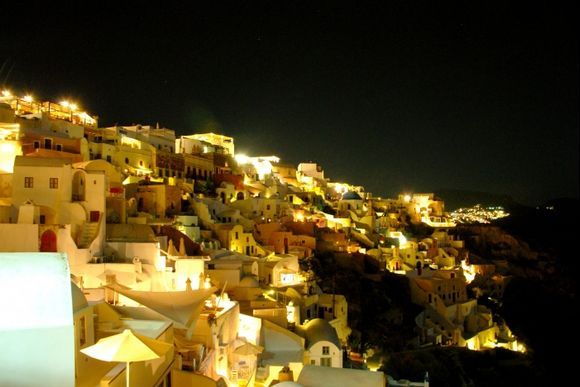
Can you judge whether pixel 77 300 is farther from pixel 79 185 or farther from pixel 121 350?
pixel 79 185

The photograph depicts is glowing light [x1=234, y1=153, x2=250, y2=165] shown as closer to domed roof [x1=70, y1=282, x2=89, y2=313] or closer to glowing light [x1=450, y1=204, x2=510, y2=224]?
domed roof [x1=70, y1=282, x2=89, y2=313]

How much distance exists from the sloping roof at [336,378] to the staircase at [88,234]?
10.2 metres

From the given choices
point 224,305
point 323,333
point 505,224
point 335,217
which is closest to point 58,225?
point 224,305

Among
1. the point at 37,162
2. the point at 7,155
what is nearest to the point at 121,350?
the point at 37,162

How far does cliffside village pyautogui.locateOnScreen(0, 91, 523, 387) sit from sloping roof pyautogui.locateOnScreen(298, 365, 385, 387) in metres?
0.04

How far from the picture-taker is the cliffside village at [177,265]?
716 cm

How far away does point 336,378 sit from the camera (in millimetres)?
14281

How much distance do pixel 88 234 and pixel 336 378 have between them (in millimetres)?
11713

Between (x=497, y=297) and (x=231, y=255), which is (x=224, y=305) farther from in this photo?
(x=497, y=297)

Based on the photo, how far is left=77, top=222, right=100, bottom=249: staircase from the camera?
1927cm

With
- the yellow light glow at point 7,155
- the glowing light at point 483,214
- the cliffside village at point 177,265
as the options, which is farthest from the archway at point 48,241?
the glowing light at point 483,214

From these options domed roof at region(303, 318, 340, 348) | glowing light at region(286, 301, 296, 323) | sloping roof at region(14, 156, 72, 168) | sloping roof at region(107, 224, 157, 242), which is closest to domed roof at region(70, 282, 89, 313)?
sloping roof at region(107, 224, 157, 242)

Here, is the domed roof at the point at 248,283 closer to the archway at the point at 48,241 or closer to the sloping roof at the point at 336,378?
the archway at the point at 48,241

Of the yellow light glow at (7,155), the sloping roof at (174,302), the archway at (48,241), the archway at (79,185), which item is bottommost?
the sloping roof at (174,302)
